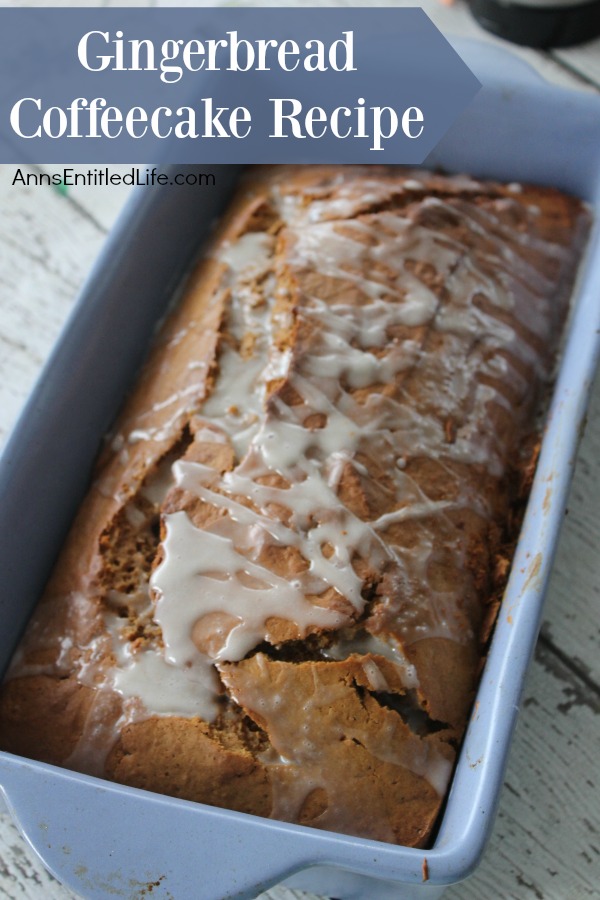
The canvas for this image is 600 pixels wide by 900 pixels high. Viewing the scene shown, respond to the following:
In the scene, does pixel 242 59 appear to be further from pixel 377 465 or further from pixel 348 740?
pixel 348 740

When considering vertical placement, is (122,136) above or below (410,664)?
above

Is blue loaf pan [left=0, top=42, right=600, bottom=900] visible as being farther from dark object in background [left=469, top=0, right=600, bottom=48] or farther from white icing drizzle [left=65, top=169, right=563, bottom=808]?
dark object in background [left=469, top=0, right=600, bottom=48]

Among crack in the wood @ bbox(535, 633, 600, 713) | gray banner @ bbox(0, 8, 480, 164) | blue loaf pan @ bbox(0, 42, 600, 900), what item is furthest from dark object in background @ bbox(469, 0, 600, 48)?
crack in the wood @ bbox(535, 633, 600, 713)

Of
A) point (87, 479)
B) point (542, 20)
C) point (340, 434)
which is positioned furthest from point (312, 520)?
point (542, 20)

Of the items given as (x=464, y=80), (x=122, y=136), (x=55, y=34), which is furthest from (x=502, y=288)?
(x=55, y=34)

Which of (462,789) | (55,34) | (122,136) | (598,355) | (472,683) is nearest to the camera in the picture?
(462,789)

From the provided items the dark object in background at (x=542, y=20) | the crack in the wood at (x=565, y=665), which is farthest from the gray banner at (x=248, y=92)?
the crack in the wood at (x=565, y=665)

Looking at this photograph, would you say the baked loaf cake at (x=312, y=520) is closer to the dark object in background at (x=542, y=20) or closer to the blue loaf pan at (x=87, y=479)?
the blue loaf pan at (x=87, y=479)
